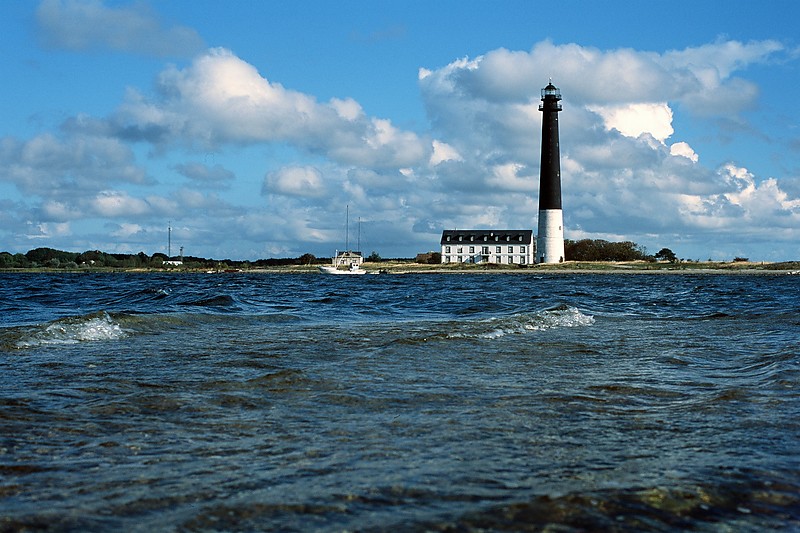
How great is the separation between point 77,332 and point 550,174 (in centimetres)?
6278

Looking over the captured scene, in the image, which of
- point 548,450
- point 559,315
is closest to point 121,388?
point 548,450

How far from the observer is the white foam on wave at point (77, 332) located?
11078mm

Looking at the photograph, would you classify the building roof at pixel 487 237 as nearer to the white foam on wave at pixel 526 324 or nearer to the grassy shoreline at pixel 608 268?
the grassy shoreline at pixel 608 268

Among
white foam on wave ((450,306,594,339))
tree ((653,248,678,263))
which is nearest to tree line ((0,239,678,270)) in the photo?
tree ((653,248,678,263))

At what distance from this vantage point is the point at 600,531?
3.18 meters

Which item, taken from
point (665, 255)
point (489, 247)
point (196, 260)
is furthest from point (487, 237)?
point (196, 260)

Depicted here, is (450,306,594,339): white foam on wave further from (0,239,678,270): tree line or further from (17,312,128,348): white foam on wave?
(0,239,678,270): tree line

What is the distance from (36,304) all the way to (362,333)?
13755mm

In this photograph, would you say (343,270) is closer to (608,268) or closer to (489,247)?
(489,247)

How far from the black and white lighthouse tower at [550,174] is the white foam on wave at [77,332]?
60.9m

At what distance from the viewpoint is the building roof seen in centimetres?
9625

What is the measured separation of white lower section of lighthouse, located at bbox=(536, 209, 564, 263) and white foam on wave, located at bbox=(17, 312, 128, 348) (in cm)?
6227

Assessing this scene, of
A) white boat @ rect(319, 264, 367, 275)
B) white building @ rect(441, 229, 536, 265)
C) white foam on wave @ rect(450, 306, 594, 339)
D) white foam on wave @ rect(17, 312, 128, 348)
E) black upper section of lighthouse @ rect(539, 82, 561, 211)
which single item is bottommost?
white foam on wave @ rect(450, 306, 594, 339)

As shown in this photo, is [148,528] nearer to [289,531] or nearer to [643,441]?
[289,531]
